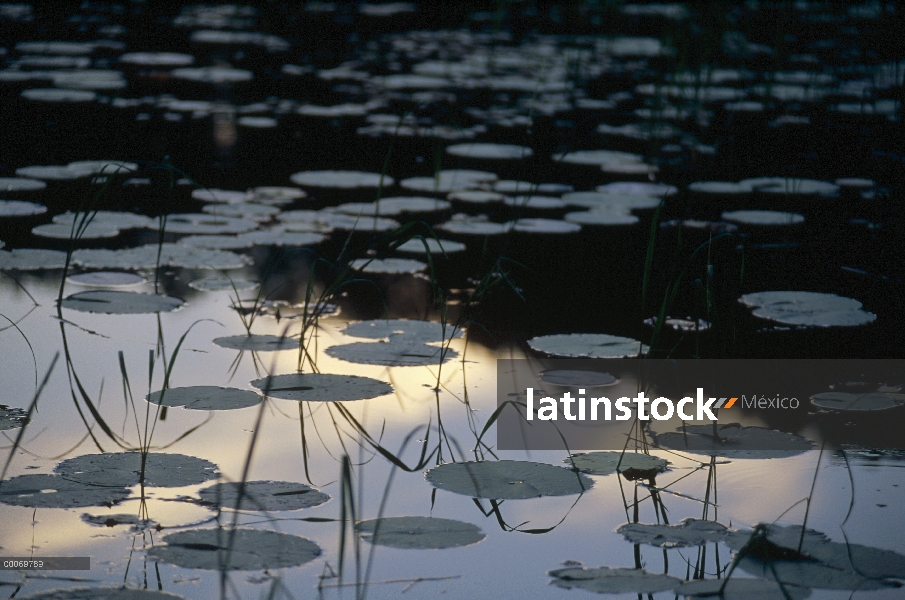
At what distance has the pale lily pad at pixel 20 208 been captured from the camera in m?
3.41

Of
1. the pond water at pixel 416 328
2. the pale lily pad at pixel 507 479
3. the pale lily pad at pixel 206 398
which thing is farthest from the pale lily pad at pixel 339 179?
the pale lily pad at pixel 507 479

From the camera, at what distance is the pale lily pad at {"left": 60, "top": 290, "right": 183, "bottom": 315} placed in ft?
8.29

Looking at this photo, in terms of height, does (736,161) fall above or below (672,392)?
above

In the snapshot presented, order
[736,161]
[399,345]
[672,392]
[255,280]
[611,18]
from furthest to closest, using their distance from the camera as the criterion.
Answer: [611,18] < [736,161] < [255,280] < [399,345] < [672,392]

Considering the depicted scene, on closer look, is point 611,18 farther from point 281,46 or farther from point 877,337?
point 877,337

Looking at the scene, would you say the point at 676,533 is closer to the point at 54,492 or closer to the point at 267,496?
the point at 267,496

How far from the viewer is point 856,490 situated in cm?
179

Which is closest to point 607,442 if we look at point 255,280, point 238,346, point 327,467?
point 327,467

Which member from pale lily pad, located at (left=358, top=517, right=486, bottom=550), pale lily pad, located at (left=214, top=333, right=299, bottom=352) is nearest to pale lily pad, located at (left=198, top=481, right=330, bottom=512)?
pale lily pad, located at (left=358, top=517, right=486, bottom=550)

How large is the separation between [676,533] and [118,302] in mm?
1473

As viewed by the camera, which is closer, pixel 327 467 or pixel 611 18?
pixel 327 467

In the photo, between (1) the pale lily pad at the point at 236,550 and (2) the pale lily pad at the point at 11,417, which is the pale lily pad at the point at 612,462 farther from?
(2) the pale lily pad at the point at 11,417

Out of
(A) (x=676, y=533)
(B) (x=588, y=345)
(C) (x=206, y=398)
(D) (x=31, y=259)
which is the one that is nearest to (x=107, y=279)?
(D) (x=31, y=259)

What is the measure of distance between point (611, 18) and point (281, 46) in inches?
102
